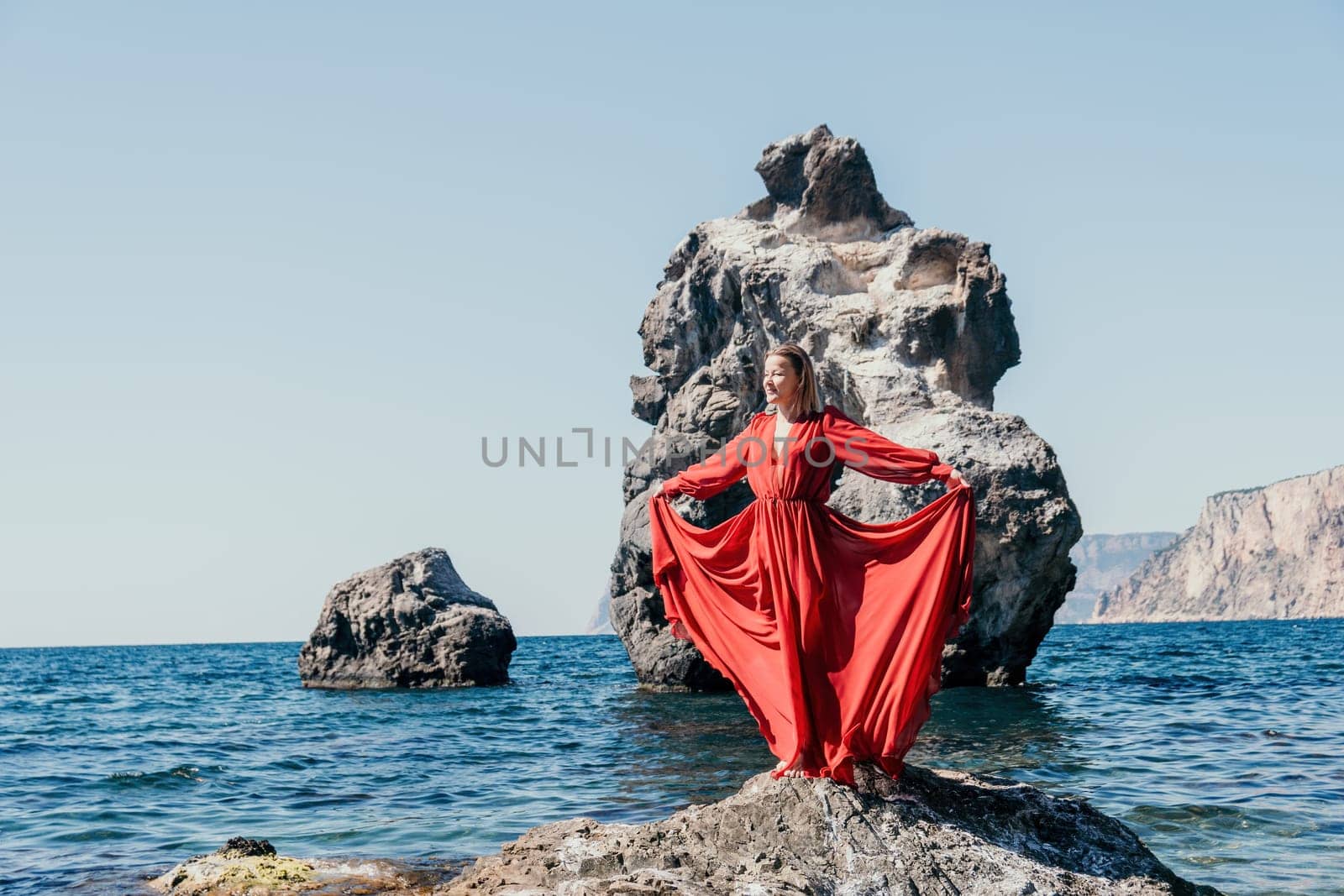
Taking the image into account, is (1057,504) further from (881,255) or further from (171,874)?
(171,874)

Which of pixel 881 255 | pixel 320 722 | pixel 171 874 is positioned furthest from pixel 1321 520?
pixel 171 874

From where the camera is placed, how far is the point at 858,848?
5.14 meters

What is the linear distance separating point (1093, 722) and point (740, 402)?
37.4 feet

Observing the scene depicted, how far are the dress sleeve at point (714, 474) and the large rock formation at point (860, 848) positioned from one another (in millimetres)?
1633

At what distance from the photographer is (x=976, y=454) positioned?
19594 millimetres

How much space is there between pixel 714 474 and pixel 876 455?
95 centimetres

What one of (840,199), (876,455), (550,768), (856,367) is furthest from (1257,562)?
(876,455)

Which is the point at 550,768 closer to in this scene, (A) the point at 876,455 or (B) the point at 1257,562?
(A) the point at 876,455

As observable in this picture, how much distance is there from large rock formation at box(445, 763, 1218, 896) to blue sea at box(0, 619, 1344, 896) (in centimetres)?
221

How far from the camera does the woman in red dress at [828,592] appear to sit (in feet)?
18.4

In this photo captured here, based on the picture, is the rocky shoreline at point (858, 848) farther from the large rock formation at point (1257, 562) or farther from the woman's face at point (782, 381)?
the large rock formation at point (1257, 562)

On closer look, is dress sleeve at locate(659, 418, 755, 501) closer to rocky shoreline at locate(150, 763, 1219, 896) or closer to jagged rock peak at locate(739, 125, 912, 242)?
rocky shoreline at locate(150, 763, 1219, 896)

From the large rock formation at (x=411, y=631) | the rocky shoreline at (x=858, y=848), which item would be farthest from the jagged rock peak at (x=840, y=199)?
the rocky shoreline at (x=858, y=848)

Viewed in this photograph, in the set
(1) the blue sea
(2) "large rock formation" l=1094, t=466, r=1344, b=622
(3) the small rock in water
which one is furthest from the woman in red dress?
(2) "large rock formation" l=1094, t=466, r=1344, b=622
